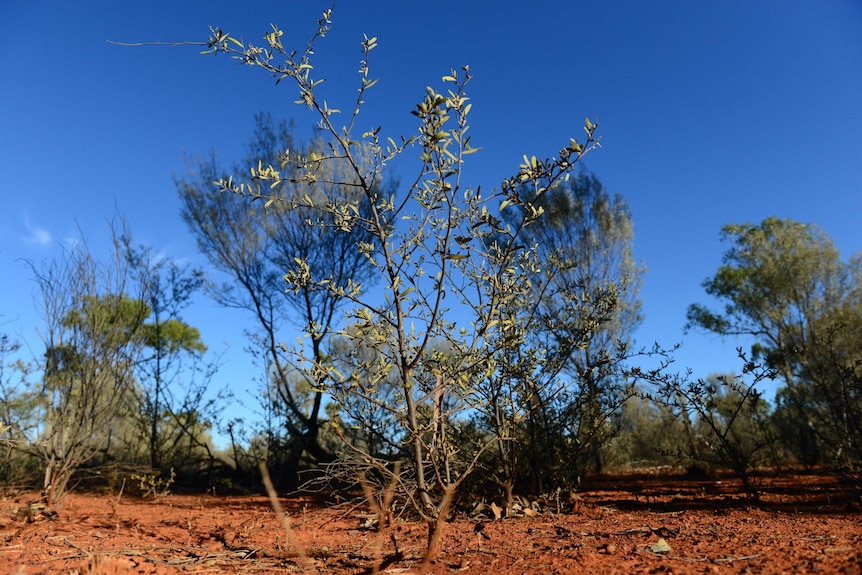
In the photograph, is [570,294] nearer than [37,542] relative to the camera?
No

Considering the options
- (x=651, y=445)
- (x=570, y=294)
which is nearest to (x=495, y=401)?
(x=570, y=294)

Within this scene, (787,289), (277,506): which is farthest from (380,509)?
(787,289)

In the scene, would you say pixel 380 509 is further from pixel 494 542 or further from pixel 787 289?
pixel 787 289

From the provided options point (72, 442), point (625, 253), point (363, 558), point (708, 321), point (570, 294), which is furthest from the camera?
point (708, 321)

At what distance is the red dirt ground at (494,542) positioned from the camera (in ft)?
7.16

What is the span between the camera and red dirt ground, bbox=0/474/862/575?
218cm

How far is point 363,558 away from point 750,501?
12.1ft

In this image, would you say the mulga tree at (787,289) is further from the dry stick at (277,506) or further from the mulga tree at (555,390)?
the dry stick at (277,506)

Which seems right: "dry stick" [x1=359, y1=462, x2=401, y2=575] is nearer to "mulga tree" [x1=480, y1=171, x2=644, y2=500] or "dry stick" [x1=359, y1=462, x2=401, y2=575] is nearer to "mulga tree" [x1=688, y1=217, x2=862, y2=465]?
"mulga tree" [x1=480, y1=171, x2=644, y2=500]

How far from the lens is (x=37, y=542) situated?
3.44m

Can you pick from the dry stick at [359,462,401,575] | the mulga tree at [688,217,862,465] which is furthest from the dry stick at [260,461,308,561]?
the mulga tree at [688,217,862,465]

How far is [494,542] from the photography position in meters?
2.96

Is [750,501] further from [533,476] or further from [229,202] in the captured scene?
[229,202]

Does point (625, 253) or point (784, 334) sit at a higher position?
point (625, 253)
